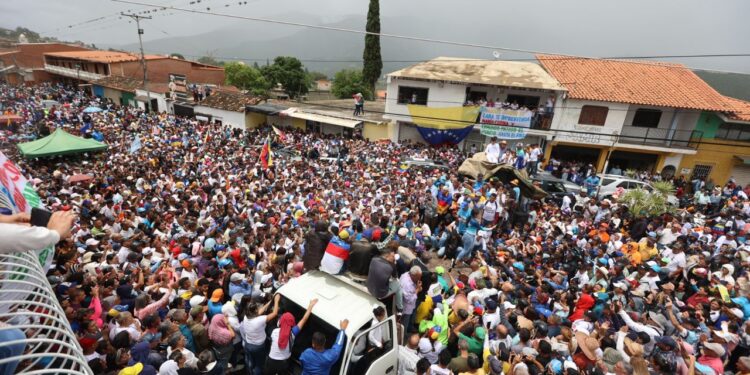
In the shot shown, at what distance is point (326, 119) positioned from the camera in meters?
24.5

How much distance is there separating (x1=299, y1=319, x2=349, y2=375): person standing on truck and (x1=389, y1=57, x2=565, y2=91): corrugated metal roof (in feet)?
66.2

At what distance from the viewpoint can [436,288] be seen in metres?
5.99

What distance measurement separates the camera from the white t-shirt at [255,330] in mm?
4582

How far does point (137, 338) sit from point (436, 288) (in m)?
4.34

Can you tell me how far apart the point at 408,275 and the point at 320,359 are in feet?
6.75

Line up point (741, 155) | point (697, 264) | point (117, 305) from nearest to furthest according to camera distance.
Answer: point (117, 305) < point (697, 264) < point (741, 155)

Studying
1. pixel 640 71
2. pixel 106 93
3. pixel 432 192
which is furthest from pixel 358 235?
pixel 106 93

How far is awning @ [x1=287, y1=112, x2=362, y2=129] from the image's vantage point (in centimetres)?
2381

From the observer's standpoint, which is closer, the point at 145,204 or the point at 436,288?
the point at 436,288

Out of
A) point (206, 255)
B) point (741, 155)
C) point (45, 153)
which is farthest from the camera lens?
point (741, 155)

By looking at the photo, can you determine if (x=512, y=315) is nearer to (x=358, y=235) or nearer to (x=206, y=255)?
(x=358, y=235)

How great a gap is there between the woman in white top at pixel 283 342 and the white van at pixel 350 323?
12cm

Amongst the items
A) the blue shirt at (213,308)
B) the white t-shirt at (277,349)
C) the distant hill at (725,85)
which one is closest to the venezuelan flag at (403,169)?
the blue shirt at (213,308)

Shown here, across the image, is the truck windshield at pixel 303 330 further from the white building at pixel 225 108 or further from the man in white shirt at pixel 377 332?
the white building at pixel 225 108
